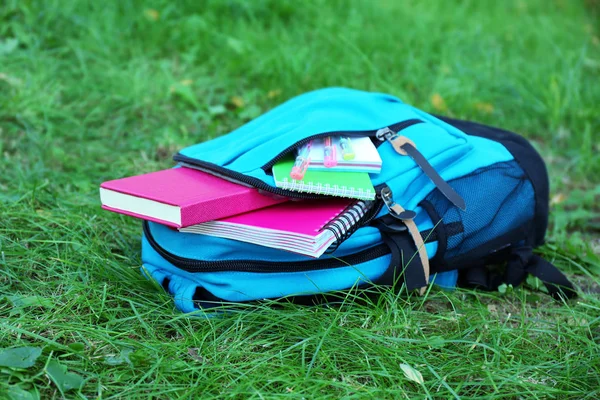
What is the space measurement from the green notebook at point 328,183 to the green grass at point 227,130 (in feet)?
0.99

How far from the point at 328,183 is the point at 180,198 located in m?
0.41

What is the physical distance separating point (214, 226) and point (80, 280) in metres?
0.43

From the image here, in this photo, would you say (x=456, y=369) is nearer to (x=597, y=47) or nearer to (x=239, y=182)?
(x=239, y=182)

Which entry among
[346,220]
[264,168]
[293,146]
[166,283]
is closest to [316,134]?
[293,146]

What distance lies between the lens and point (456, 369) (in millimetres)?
1582

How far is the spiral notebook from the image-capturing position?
169 cm

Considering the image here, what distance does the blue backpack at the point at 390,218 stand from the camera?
179 centimetres

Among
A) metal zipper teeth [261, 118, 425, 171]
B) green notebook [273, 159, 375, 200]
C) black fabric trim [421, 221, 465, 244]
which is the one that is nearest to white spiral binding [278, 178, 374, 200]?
green notebook [273, 159, 375, 200]

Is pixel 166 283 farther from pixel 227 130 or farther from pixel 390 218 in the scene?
pixel 227 130

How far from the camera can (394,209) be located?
6.21ft

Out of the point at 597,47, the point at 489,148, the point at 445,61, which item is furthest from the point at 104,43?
the point at 597,47

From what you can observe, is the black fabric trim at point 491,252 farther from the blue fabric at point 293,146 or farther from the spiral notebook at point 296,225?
the spiral notebook at point 296,225

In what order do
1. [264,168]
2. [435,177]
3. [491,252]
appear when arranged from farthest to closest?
[491,252] → [435,177] → [264,168]

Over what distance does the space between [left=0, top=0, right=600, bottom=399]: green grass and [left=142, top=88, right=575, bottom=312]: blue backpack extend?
0.25 ft
